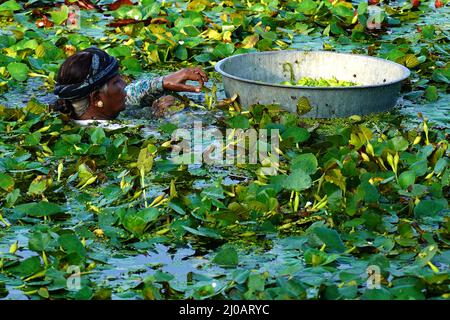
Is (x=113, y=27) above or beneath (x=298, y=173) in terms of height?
beneath

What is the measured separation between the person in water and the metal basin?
312 millimetres

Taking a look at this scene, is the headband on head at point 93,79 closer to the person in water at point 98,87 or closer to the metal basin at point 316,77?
the person in water at point 98,87

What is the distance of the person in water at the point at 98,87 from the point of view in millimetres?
5691

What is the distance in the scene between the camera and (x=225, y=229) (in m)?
4.29

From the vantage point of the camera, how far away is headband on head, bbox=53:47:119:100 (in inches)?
224

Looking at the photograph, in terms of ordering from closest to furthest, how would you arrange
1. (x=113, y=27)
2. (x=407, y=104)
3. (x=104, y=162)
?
(x=104, y=162) < (x=407, y=104) < (x=113, y=27)

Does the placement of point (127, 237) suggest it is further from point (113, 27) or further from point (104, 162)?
point (113, 27)

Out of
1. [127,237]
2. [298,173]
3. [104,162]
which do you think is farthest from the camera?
[104,162]

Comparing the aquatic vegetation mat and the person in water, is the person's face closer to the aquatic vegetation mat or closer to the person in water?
the person in water

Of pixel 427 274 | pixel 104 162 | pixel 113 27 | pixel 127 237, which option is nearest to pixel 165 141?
pixel 104 162

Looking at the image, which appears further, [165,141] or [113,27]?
[113,27]

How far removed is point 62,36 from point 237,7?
1.62 metres

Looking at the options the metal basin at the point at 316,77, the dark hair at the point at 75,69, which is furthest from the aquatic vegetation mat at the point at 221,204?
the dark hair at the point at 75,69
